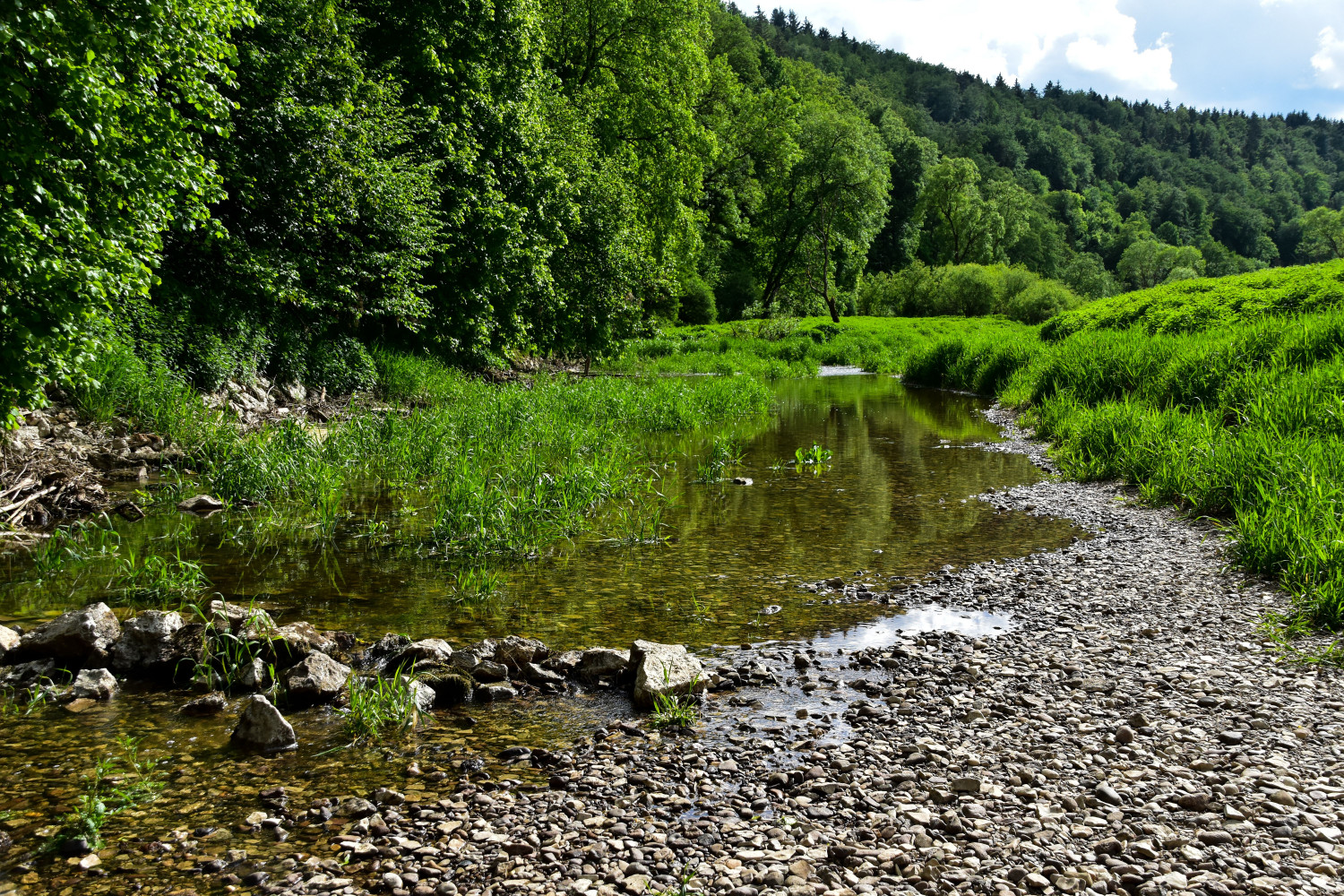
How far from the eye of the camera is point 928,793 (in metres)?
4.11

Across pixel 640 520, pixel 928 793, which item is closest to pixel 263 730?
pixel 928 793

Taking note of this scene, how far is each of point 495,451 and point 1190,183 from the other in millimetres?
240107

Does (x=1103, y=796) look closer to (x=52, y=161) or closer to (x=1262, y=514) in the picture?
(x=1262, y=514)

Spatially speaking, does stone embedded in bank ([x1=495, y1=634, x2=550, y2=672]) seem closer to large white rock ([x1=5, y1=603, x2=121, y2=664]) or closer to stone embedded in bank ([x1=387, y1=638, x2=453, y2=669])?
stone embedded in bank ([x1=387, y1=638, x2=453, y2=669])

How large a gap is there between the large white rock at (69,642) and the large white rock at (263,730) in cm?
177

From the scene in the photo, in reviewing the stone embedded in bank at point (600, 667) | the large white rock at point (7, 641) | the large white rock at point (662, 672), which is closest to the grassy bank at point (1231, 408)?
the large white rock at point (662, 672)

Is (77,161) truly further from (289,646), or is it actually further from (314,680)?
(314,680)

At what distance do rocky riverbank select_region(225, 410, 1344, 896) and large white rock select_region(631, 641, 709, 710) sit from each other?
221mm

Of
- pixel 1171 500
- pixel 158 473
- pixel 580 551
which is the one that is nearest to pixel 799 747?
pixel 580 551

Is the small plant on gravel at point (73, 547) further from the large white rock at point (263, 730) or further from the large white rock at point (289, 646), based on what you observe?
the large white rock at point (263, 730)

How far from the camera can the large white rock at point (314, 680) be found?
517 cm

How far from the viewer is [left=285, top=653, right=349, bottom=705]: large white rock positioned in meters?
5.17

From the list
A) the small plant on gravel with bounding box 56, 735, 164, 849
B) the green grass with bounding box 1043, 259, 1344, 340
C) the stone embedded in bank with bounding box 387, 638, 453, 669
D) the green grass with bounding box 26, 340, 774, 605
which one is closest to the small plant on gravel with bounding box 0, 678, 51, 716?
the small plant on gravel with bounding box 56, 735, 164, 849

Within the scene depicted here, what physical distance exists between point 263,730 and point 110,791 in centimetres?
78
